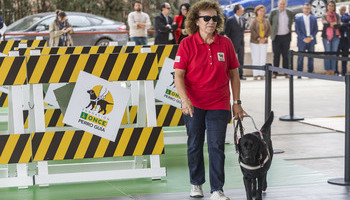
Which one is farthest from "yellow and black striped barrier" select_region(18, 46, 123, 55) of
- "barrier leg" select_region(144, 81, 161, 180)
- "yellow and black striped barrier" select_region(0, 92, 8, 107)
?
"barrier leg" select_region(144, 81, 161, 180)

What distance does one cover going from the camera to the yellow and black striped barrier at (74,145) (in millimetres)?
7758

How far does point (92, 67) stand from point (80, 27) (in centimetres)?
2260

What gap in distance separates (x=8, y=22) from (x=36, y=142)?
1356 inches

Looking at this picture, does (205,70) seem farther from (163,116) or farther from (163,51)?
(163,51)

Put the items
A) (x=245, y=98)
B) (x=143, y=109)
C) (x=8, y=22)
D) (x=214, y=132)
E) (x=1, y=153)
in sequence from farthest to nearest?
(x=8, y=22)
(x=245, y=98)
(x=143, y=109)
(x=1, y=153)
(x=214, y=132)

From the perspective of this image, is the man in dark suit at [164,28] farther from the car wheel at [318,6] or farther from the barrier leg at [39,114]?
the car wheel at [318,6]

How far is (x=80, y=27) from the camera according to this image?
30203 mm

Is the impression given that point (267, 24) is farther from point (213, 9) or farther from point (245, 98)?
point (213, 9)

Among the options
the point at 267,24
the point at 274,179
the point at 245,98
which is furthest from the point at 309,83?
the point at 274,179

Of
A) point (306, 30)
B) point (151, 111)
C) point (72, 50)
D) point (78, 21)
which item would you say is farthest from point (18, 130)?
point (78, 21)

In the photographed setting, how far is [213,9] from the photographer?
22.6 feet

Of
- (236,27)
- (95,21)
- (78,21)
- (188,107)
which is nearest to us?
(188,107)

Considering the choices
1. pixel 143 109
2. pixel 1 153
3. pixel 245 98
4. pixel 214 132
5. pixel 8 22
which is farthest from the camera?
pixel 8 22

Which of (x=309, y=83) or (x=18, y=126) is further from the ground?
(x=18, y=126)
